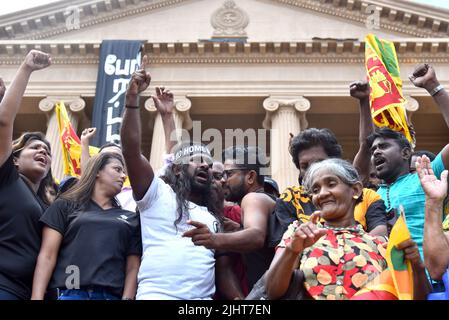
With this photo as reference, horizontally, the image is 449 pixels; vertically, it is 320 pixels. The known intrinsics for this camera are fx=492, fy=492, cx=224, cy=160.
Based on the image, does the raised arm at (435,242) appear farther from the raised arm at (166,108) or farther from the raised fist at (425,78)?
the raised arm at (166,108)

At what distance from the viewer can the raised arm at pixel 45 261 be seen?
3252mm

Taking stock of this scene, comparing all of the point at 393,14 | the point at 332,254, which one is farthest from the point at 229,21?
the point at 332,254

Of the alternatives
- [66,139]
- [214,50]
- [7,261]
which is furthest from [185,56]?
[7,261]

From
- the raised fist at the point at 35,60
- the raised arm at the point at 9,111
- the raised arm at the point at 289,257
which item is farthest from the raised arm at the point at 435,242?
the raised fist at the point at 35,60

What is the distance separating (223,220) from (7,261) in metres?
1.56

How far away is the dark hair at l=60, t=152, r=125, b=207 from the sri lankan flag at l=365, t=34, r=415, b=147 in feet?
9.89

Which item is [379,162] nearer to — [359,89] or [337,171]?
[359,89]

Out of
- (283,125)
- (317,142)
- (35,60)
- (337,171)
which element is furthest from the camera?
(283,125)

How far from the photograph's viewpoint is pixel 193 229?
294 centimetres

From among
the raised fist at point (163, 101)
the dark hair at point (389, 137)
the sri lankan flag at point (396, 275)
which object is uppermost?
the raised fist at point (163, 101)

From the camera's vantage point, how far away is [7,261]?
127 inches

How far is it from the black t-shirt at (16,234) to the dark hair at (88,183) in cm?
32

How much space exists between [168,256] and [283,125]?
48.1ft

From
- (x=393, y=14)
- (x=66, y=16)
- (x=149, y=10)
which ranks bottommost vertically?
(x=393, y=14)
